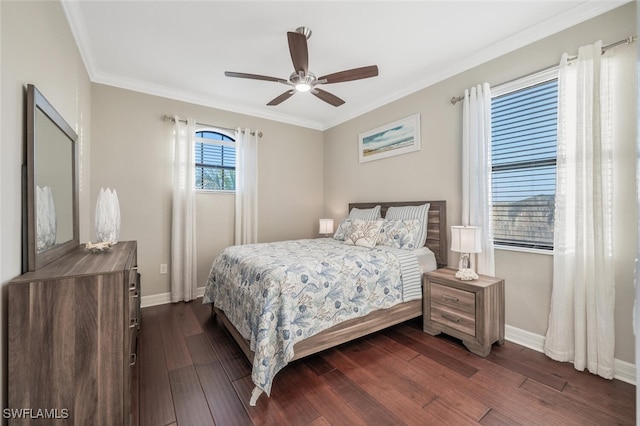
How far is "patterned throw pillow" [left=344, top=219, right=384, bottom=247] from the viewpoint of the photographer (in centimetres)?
302

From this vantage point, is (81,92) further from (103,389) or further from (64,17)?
(103,389)

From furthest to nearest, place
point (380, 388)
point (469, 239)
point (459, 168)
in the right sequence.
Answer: point (459, 168) → point (469, 239) → point (380, 388)

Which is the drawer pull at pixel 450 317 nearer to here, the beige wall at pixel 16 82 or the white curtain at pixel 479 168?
the white curtain at pixel 479 168

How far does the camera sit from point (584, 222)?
2.00 meters

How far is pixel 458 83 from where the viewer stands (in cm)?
288

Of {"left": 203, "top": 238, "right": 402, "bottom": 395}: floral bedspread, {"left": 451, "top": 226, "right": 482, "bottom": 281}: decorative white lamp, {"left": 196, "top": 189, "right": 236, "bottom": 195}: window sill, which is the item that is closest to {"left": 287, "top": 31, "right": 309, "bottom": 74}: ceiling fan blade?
{"left": 203, "top": 238, "right": 402, "bottom": 395}: floral bedspread

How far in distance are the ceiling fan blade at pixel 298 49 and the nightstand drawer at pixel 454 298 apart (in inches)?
90.5

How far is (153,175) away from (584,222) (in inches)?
171

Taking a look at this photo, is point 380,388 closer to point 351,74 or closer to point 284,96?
point 351,74

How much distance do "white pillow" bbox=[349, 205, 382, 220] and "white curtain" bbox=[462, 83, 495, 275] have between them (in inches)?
44.5

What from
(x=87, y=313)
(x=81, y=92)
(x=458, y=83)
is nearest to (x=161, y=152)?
(x=81, y=92)

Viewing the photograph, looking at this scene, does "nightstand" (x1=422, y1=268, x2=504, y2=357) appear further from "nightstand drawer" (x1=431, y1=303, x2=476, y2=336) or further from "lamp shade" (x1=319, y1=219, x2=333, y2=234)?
"lamp shade" (x1=319, y1=219, x2=333, y2=234)

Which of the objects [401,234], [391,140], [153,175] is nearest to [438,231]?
[401,234]

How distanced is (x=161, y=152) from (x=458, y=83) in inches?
143
